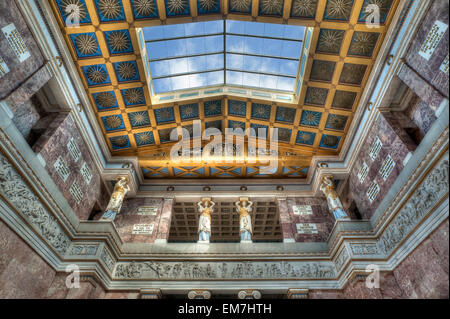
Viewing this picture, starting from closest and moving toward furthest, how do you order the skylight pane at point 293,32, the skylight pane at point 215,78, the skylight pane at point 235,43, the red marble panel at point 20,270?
the red marble panel at point 20,270 < the skylight pane at point 293,32 < the skylight pane at point 235,43 < the skylight pane at point 215,78

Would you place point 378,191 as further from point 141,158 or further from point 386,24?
point 141,158

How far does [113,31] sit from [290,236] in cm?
928

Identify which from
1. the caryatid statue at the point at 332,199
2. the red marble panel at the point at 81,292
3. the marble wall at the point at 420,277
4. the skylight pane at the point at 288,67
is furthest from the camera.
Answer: the skylight pane at the point at 288,67

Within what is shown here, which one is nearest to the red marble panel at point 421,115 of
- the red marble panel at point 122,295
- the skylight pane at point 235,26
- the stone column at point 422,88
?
the stone column at point 422,88

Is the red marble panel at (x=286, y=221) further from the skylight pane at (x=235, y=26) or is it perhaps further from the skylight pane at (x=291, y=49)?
the skylight pane at (x=235, y=26)

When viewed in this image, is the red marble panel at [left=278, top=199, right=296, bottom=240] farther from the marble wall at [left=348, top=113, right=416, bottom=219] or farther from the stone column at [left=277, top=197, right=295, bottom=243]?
the marble wall at [left=348, top=113, right=416, bottom=219]

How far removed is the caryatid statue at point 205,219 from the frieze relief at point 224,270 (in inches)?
48.5

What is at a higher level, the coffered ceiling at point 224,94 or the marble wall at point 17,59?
the coffered ceiling at point 224,94

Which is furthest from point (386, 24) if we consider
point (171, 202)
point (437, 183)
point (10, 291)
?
point (10, 291)

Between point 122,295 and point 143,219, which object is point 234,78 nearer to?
point 143,219

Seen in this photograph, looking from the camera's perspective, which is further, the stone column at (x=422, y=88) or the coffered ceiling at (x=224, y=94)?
the coffered ceiling at (x=224, y=94)

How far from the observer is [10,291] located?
20.5ft

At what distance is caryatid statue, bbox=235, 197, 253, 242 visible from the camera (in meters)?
10.1

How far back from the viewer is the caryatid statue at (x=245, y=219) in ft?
33.2
